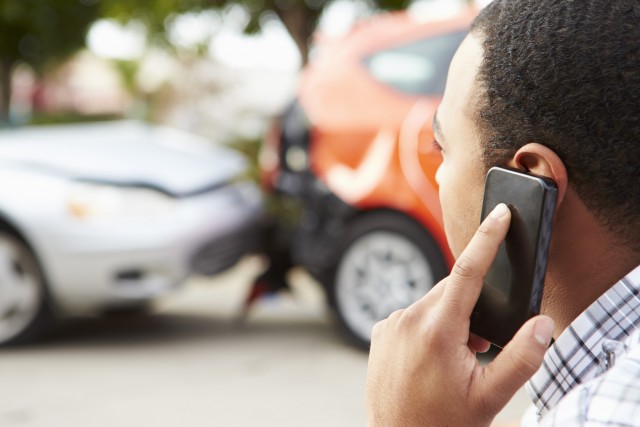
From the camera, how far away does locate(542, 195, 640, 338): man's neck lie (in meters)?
1.07

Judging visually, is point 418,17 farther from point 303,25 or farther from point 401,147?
point 303,25

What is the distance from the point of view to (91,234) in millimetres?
4590

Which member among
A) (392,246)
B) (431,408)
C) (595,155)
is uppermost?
(595,155)

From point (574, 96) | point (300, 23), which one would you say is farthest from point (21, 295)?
point (300, 23)

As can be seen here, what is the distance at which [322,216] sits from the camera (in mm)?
4680

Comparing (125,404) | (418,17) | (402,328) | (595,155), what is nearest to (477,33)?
(595,155)

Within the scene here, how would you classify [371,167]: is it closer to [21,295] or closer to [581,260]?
[21,295]

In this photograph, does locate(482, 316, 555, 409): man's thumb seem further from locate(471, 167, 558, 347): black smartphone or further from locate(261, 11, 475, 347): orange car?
locate(261, 11, 475, 347): orange car

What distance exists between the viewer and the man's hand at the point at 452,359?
0.94 metres

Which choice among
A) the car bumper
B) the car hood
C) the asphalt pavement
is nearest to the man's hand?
the asphalt pavement

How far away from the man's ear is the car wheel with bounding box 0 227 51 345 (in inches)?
159

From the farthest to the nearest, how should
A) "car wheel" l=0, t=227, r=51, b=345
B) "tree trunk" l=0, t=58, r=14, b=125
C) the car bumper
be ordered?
"tree trunk" l=0, t=58, r=14, b=125 → "car wheel" l=0, t=227, r=51, b=345 → the car bumper

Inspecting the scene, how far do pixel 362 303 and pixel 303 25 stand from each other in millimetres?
8862

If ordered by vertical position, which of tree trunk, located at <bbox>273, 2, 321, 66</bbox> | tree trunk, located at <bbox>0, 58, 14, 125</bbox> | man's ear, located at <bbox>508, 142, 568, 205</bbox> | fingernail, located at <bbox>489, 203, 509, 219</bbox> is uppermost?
man's ear, located at <bbox>508, 142, 568, 205</bbox>
